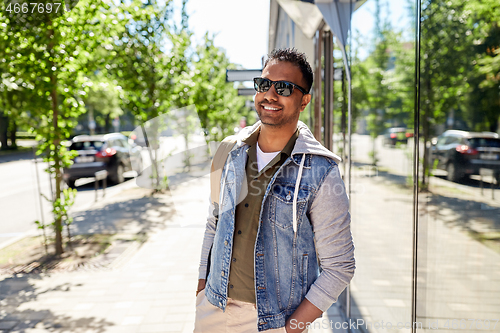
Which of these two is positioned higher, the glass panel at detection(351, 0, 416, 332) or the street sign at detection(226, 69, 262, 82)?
the street sign at detection(226, 69, 262, 82)

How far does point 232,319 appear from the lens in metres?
1.89

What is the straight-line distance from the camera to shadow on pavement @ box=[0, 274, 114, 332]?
12.8ft

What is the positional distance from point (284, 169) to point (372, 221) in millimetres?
1709

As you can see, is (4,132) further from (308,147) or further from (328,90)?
(308,147)

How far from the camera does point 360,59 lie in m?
3.46

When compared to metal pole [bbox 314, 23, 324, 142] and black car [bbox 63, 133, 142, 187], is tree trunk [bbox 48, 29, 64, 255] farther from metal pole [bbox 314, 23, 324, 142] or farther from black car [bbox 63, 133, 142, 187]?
black car [bbox 63, 133, 142, 187]

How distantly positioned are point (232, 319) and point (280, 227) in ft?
→ 1.60

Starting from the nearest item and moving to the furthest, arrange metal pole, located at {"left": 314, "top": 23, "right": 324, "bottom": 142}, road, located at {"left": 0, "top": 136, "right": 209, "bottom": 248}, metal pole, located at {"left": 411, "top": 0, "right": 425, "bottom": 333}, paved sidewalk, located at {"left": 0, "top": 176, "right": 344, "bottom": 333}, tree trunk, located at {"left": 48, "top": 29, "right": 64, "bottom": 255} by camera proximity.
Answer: metal pole, located at {"left": 411, "top": 0, "right": 425, "bottom": 333} < road, located at {"left": 0, "top": 136, "right": 209, "bottom": 248} < paved sidewalk, located at {"left": 0, "top": 176, "right": 344, "bottom": 333} < metal pole, located at {"left": 314, "top": 23, "right": 324, "bottom": 142} < tree trunk, located at {"left": 48, "top": 29, "right": 64, "bottom": 255}

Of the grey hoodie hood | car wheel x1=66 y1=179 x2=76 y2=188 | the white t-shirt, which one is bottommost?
car wheel x1=66 y1=179 x2=76 y2=188

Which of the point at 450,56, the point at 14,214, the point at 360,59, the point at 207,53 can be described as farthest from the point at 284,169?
the point at 207,53

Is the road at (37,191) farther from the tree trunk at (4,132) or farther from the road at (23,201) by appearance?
the tree trunk at (4,132)

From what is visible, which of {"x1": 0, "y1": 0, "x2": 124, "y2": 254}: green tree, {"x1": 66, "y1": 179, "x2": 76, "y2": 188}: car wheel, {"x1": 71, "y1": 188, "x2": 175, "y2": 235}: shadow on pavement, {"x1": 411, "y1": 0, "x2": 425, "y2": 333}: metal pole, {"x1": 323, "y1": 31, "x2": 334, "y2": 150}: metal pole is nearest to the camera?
{"x1": 411, "y1": 0, "x2": 425, "y2": 333}: metal pole

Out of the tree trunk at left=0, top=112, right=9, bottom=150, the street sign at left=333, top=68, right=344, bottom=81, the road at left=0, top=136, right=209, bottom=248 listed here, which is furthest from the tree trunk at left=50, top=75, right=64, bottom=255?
the tree trunk at left=0, top=112, right=9, bottom=150

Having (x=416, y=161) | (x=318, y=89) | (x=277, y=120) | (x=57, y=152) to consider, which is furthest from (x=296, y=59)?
(x=57, y=152)
